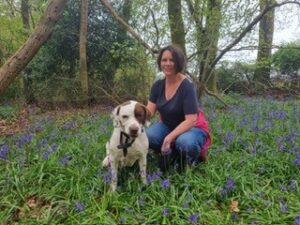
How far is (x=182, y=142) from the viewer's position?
4.45 m

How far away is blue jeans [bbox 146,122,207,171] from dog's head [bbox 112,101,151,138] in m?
0.64

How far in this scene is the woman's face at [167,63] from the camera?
4.49m

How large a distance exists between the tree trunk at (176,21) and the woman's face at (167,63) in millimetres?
4969

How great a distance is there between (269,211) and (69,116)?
5983 mm

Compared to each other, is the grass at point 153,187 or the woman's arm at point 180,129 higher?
the woman's arm at point 180,129

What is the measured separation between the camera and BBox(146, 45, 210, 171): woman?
446 centimetres

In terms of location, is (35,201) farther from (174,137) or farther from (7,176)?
(174,137)

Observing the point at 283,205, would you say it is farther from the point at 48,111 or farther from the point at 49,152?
the point at 48,111

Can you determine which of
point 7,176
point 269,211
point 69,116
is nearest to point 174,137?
point 269,211

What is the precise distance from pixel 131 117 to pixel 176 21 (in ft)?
19.8

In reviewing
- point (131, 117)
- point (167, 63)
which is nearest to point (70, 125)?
point (167, 63)

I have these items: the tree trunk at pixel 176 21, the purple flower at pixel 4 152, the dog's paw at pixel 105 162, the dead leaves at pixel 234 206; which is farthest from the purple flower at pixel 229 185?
the tree trunk at pixel 176 21

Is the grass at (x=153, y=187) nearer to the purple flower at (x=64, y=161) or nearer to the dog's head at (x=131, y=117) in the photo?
the purple flower at (x=64, y=161)

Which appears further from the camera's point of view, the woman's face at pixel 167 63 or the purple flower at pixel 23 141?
the purple flower at pixel 23 141
